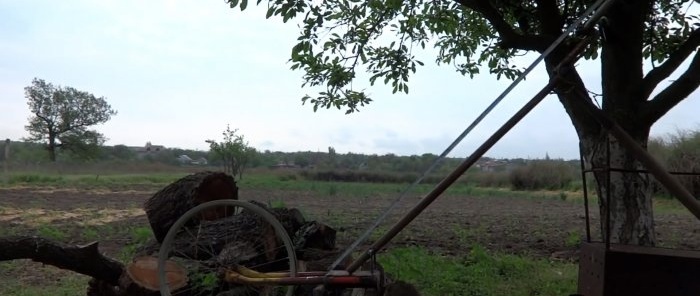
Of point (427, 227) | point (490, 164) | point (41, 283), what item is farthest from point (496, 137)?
point (427, 227)

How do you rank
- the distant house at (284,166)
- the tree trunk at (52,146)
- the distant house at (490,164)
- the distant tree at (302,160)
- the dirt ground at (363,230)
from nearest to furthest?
the distant house at (490,164), the dirt ground at (363,230), the distant tree at (302,160), the distant house at (284,166), the tree trunk at (52,146)

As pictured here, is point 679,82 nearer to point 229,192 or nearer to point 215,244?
point 215,244

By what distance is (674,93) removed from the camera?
523 centimetres

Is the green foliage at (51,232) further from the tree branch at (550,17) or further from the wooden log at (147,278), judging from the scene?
the tree branch at (550,17)

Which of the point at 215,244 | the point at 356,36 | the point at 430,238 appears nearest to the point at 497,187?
the point at 430,238

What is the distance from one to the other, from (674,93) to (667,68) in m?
0.39

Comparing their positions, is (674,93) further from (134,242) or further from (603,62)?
(134,242)

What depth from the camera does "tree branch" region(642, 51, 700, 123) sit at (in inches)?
205

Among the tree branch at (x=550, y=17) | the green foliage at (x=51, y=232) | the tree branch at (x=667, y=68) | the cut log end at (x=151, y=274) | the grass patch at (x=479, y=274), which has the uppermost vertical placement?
the tree branch at (x=550, y=17)

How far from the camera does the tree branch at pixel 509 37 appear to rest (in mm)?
5410

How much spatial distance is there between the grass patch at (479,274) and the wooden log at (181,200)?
1854 mm

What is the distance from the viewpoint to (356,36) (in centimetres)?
805

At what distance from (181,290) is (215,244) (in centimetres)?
59

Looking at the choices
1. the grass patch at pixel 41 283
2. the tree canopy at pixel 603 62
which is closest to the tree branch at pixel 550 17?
the tree canopy at pixel 603 62
